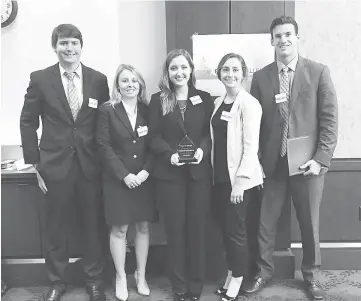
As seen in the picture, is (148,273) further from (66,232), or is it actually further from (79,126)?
(79,126)

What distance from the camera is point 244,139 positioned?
2432 millimetres

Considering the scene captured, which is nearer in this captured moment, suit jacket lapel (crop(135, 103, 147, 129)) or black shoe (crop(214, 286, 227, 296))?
suit jacket lapel (crop(135, 103, 147, 129))

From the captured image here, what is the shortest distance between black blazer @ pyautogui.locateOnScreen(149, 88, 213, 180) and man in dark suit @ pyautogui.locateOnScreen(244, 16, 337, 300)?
0.38 meters

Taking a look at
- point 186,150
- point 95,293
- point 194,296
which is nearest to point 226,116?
point 186,150

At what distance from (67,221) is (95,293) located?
1.55 feet

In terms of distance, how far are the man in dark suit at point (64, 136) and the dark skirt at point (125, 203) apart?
106 millimetres

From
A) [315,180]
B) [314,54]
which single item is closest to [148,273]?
[315,180]

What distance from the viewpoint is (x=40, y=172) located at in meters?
2.56

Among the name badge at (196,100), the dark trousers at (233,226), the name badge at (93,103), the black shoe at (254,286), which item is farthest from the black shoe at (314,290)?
the name badge at (93,103)

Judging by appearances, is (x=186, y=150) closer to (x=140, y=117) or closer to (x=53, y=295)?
(x=140, y=117)

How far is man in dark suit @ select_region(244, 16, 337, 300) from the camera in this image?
2.56m

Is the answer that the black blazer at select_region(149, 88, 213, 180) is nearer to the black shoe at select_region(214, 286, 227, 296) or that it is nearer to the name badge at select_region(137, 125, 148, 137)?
the name badge at select_region(137, 125, 148, 137)

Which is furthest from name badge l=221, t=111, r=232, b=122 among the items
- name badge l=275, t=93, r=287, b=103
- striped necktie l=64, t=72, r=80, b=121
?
striped necktie l=64, t=72, r=80, b=121

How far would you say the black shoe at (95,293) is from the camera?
2.63 meters
